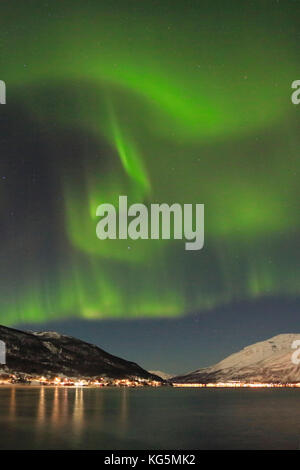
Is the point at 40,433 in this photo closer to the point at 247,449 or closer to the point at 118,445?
the point at 118,445

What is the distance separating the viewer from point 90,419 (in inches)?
4355

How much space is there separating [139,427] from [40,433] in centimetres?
2126

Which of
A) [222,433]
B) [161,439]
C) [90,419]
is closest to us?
[161,439]

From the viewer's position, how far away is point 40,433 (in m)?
82.8
